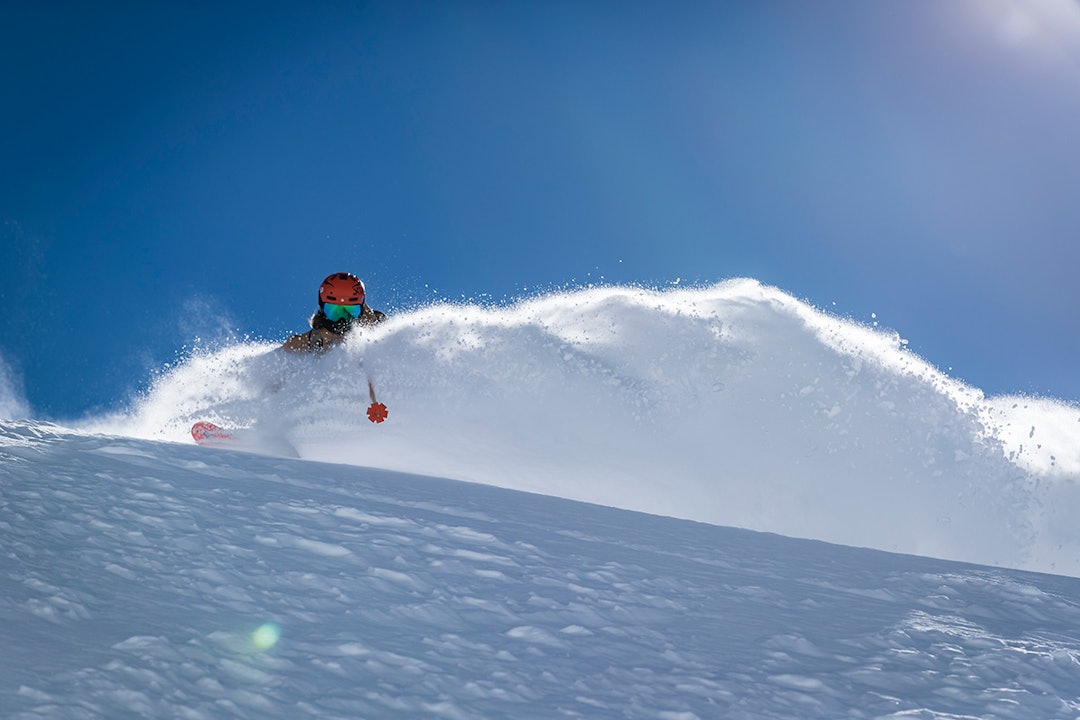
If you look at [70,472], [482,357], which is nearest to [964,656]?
[70,472]

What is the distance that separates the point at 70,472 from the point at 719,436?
6.33 m

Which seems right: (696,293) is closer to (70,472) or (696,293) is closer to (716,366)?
(716,366)

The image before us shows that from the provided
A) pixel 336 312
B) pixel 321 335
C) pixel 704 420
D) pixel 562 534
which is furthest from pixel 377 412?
pixel 562 534

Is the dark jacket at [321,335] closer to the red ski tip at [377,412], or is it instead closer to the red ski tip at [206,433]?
the red ski tip at [206,433]

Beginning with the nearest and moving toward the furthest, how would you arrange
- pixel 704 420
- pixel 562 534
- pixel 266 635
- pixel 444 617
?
pixel 266 635 < pixel 444 617 < pixel 562 534 < pixel 704 420

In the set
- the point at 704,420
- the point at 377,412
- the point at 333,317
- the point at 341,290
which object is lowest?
the point at 704,420

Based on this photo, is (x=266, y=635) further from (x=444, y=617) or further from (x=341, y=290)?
(x=341, y=290)

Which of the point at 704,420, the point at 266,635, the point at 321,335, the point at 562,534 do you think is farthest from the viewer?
the point at 321,335

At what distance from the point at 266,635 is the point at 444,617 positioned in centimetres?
71

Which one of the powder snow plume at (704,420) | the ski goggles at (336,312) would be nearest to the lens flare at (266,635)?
the powder snow plume at (704,420)

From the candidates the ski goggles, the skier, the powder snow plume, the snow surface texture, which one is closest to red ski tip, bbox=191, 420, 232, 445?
the powder snow plume

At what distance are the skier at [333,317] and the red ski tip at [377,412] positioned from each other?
196 centimetres

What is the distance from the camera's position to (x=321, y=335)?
10.9 metres

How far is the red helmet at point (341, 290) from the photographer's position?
1099 cm
